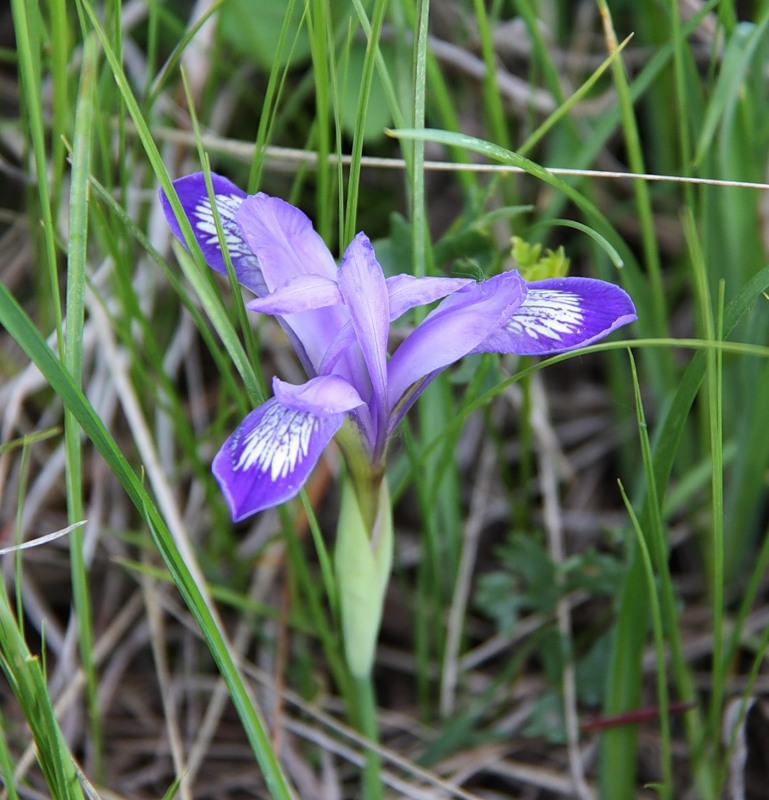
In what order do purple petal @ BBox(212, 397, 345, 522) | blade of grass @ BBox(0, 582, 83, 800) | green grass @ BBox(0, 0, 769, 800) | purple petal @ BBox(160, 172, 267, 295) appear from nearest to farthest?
purple petal @ BBox(212, 397, 345, 522)
blade of grass @ BBox(0, 582, 83, 800)
purple petal @ BBox(160, 172, 267, 295)
green grass @ BBox(0, 0, 769, 800)

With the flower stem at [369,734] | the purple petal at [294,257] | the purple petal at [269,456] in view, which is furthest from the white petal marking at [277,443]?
the flower stem at [369,734]

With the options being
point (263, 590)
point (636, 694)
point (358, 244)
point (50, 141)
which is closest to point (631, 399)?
point (636, 694)

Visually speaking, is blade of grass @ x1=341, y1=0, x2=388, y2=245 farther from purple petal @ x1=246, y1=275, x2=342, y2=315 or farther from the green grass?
purple petal @ x1=246, y1=275, x2=342, y2=315

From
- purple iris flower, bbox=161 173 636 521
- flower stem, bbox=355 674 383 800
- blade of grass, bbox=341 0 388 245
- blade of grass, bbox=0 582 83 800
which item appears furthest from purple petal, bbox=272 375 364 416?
flower stem, bbox=355 674 383 800

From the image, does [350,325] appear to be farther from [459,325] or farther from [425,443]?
[425,443]

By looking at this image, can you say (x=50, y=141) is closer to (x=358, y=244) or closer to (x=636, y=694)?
(x=358, y=244)

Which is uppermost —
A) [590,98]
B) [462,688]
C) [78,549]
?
[590,98]

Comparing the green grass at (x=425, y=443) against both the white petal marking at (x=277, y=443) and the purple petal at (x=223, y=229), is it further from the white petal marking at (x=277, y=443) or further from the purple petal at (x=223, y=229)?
the white petal marking at (x=277, y=443)
